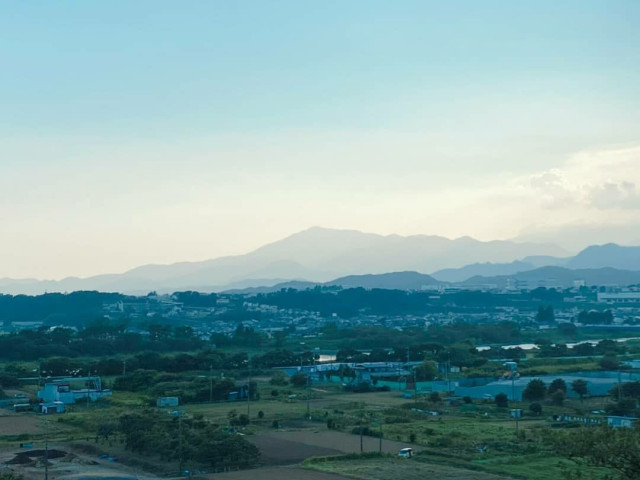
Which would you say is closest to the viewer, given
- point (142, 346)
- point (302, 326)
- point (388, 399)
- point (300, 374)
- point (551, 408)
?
point (551, 408)

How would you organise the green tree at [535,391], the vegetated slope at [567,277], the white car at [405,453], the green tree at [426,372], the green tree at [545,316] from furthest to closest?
the vegetated slope at [567,277]
the green tree at [545,316]
the green tree at [426,372]
the green tree at [535,391]
the white car at [405,453]

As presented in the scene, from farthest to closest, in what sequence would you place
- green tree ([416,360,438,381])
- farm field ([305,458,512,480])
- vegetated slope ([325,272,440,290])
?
vegetated slope ([325,272,440,290]) → green tree ([416,360,438,381]) → farm field ([305,458,512,480])

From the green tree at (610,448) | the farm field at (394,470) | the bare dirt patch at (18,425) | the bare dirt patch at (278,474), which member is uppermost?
the green tree at (610,448)

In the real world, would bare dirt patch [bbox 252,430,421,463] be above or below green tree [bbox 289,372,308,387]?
below

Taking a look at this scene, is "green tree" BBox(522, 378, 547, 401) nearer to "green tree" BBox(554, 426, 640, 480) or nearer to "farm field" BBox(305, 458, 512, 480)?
"farm field" BBox(305, 458, 512, 480)

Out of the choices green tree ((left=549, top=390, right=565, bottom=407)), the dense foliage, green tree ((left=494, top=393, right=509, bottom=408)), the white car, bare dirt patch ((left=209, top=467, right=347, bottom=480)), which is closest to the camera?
bare dirt patch ((left=209, top=467, right=347, bottom=480))

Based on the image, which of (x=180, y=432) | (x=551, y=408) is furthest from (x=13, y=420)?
(x=551, y=408)

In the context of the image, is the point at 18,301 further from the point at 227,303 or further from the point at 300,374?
the point at 300,374

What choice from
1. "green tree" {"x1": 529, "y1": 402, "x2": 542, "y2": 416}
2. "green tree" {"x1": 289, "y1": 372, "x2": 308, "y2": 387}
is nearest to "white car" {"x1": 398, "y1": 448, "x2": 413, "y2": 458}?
"green tree" {"x1": 529, "y1": 402, "x2": 542, "y2": 416}

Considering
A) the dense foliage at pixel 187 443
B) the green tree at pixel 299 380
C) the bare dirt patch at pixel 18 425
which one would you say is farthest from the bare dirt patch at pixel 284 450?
the green tree at pixel 299 380

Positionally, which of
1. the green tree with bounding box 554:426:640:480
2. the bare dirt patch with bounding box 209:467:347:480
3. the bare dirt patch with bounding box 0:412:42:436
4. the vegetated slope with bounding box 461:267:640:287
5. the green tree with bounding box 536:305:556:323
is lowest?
the bare dirt patch with bounding box 209:467:347:480

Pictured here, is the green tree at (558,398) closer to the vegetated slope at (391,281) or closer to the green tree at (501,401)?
the green tree at (501,401)
